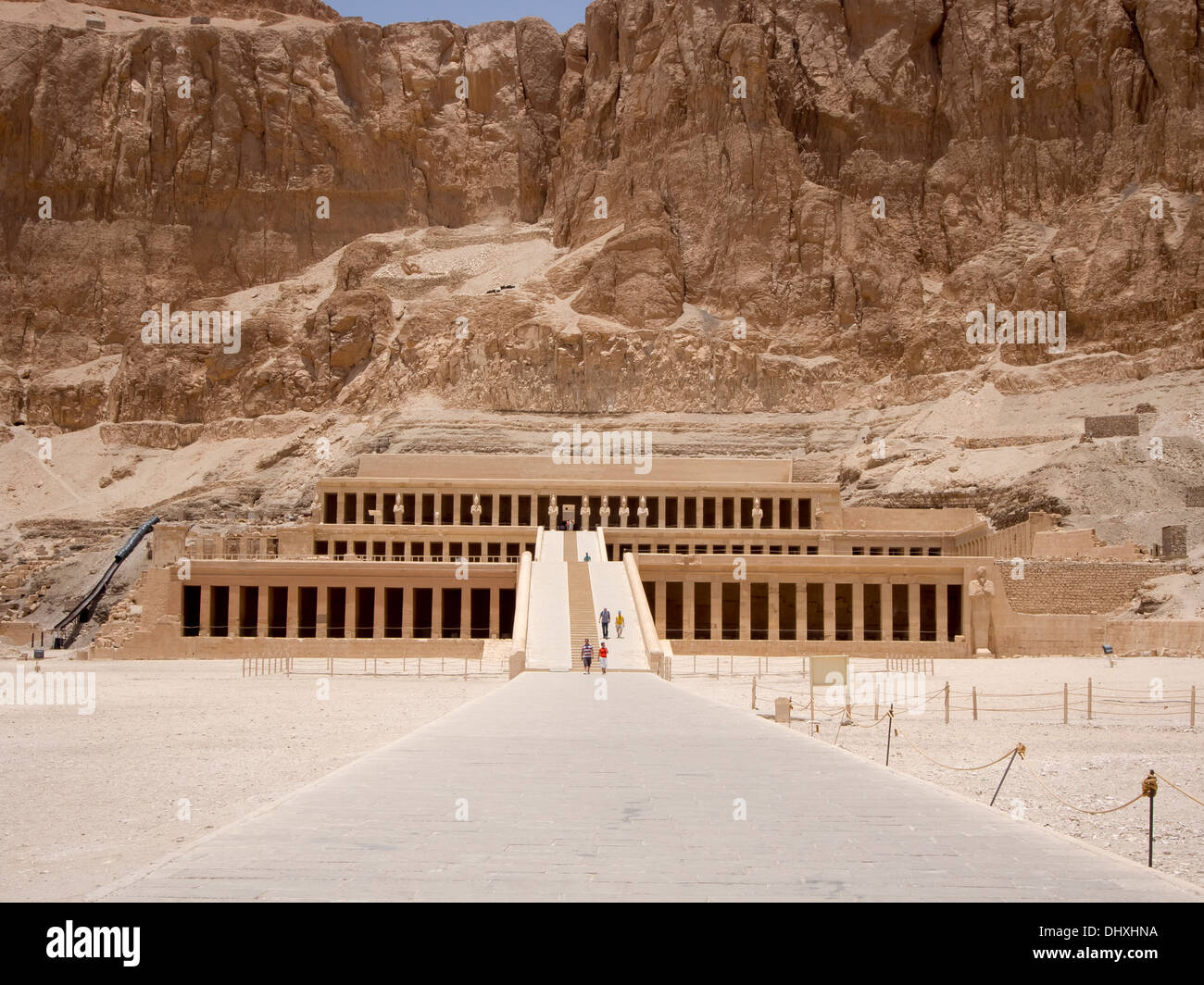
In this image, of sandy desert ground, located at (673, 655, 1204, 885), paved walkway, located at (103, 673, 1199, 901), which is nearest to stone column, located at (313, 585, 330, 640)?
sandy desert ground, located at (673, 655, 1204, 885)

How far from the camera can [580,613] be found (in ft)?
129

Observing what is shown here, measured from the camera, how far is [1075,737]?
21.3m

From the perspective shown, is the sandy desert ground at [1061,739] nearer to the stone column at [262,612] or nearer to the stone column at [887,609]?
the stone column at [887,609]

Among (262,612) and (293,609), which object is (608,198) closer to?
(293,609)

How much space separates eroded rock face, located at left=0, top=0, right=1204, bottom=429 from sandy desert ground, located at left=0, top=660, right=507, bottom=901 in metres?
59.4

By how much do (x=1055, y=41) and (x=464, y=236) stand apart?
51310 millimetres

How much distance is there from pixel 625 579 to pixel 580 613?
529cm

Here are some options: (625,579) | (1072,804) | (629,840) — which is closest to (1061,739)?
(1072,804)

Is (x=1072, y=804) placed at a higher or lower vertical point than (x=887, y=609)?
higher

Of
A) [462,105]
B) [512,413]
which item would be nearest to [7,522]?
[512,413]

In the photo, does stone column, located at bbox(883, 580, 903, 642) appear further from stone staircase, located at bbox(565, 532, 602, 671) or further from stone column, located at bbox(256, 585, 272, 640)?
stone column, located at bbox(256, 585, 272, 640)

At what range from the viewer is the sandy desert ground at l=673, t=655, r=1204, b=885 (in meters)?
13.3

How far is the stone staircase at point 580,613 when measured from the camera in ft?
117
